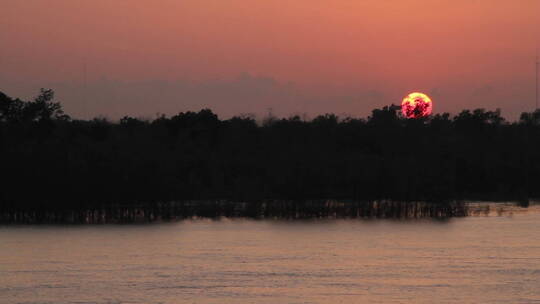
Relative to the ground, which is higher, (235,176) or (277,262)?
(235,176)

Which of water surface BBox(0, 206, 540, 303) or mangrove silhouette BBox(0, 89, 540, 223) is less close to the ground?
mangrove silhouette BBox(0, 89, 540, 223)

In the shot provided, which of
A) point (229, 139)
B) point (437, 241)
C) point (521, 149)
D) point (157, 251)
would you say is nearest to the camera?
point (157, 251)

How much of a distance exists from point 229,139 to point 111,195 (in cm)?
3175

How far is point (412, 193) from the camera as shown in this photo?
47594mm

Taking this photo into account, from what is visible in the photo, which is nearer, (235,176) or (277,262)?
(277,262)

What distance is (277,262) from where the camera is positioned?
31922 mm

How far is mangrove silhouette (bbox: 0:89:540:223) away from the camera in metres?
43.2

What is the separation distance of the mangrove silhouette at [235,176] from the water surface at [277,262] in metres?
1.67

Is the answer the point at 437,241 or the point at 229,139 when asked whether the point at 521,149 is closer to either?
the point at 229,139

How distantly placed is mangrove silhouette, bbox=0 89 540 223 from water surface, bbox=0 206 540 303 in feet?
5.49

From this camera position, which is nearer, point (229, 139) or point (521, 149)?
point (521, 149)

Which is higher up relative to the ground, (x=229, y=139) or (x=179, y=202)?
(x=229, y=139)

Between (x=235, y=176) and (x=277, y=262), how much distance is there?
26.3m

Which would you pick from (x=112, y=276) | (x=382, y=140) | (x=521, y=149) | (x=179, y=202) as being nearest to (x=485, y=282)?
(x=112, y=276)
